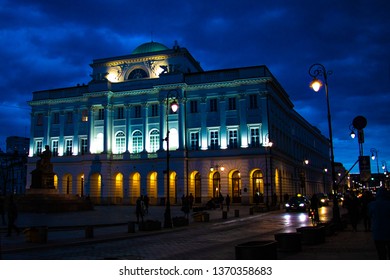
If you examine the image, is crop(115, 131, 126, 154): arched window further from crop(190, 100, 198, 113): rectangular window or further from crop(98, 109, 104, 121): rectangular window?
crop(190, 100, 198, 113): rectangular window

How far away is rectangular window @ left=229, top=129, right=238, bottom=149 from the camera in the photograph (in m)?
62.9

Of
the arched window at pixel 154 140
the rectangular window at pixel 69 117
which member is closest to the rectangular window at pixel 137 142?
the arched window at pixel 154 140

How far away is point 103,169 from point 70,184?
8835 millimetres

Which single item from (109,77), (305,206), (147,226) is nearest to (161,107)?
(109,77)

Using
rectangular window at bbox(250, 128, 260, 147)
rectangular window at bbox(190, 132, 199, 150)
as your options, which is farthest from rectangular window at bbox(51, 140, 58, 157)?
rectangular window at bbox(250, 128, 260, 147)

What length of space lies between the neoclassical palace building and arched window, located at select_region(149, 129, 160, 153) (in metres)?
0.16

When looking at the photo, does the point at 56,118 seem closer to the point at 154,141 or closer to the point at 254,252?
the point at 154,141

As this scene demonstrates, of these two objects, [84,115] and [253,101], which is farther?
[84,115]

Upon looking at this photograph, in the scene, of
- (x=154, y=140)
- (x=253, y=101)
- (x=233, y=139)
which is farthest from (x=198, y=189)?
(x=253, y=101)

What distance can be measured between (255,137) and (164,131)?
14268 mm

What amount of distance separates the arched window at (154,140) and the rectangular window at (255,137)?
15.1 meters

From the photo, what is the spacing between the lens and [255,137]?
6228cm

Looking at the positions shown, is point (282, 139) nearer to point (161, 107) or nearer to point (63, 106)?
point (161, 107)

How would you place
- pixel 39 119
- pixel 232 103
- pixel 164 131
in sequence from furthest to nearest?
pixel 39 119
pixel 164 131
pixel 232 103
